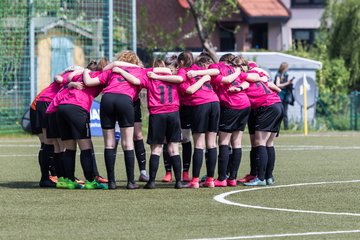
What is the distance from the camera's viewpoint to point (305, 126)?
31172 millimetres

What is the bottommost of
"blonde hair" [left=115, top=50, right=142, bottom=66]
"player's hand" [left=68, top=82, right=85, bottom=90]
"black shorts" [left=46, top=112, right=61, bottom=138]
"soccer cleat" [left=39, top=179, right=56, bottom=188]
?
"soccer cleat" [left=39, top=179, right=56, bottom=188]

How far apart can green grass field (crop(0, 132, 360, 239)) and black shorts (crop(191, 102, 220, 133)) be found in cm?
85

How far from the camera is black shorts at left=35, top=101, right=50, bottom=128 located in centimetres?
1645

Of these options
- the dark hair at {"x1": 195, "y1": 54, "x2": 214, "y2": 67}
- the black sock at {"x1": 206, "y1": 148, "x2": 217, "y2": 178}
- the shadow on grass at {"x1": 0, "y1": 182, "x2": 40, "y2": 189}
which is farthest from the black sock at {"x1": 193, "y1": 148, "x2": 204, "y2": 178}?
the shadow on grass at {"x1": 0, "y1": 182, "x2": 40, "y2": 189}

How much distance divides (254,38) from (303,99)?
100ft

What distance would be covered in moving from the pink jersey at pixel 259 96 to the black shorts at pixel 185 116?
861 millimetres

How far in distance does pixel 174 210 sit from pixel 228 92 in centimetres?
330

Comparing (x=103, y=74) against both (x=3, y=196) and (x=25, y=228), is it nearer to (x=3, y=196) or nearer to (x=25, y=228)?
(x=3, y=196)

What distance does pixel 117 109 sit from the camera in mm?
15297

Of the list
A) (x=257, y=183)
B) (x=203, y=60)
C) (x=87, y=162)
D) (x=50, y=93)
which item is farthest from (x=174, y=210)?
(x=50, y=93)

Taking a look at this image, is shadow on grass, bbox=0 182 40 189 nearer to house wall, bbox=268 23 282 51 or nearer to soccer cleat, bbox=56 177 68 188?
soccer cleat, bbox=56 177 68 188

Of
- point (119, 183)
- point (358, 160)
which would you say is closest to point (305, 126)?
point (358, 160)

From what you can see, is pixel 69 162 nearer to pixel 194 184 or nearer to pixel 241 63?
pixel 194 184

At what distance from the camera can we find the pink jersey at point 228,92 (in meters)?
15.7
